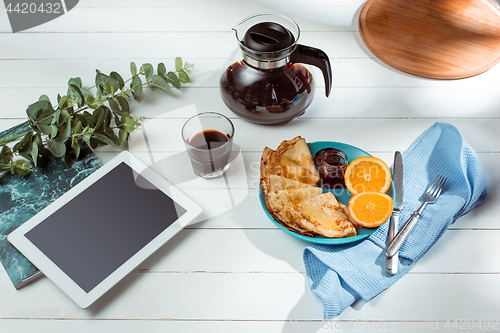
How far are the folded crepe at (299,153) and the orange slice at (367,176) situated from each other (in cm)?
8

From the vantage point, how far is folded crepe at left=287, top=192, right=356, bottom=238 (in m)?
0.78

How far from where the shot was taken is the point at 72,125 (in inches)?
36.5

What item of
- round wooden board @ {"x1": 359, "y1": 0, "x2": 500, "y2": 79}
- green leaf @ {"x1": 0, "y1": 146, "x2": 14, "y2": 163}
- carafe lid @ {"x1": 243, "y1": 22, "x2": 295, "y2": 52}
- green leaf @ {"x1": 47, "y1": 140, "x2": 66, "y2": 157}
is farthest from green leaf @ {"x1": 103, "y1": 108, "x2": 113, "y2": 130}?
round wooden board @ {"x1": 359, "y1": 0, "x2": 500, "y2": 79}

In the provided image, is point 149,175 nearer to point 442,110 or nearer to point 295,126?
point 295,126

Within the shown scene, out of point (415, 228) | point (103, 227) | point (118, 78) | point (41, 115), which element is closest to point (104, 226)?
point (103, 227)

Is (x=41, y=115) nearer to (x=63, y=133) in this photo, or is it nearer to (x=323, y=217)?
(x=63, y=133)

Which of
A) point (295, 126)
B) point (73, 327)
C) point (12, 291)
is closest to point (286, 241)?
point (295, 126)

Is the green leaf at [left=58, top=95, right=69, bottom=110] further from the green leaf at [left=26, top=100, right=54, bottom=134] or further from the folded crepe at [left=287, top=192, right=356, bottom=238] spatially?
the folded crepe at [left=287, top=192, right=356, bottom=238]

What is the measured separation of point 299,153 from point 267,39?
0.84 feet

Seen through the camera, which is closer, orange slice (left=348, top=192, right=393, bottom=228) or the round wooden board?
orange slice (left=348, top=192, right=393, bottom=228)

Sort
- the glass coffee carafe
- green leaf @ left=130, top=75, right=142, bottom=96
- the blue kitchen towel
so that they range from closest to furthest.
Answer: the blue kitchen towel < the glass coffee carafe < green leaf @ left=130, top=75, right=142, bottom=96

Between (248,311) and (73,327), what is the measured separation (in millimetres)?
330

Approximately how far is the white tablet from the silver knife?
404 millimetres

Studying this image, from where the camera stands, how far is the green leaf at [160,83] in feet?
3.55
